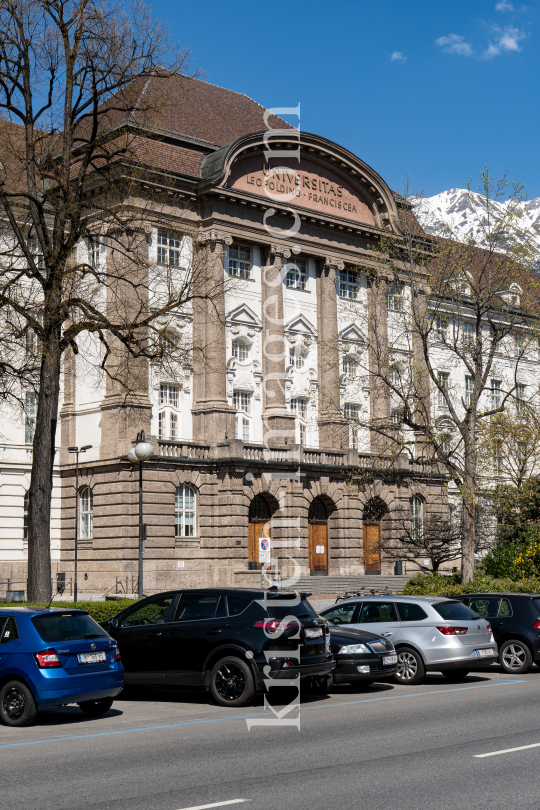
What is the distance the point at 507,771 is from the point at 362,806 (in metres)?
2.06

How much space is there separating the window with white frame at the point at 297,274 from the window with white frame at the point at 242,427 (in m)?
7.68

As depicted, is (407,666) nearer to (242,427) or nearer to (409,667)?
(409,667)

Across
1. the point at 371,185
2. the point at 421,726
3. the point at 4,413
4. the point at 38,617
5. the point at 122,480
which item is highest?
the point at 371,185

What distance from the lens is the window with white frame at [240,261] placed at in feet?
157

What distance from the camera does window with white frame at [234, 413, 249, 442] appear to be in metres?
47.1

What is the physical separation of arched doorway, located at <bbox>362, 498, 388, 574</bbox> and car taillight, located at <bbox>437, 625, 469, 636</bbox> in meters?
33.7

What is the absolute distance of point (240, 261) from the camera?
48156 millimetres

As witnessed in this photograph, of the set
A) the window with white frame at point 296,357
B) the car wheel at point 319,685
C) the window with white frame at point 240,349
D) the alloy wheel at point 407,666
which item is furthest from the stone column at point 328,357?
the car wheel at point 319,685

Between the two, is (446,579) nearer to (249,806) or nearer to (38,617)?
(38,617)

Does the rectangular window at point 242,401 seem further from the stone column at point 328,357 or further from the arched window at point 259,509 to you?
the arched window at point 259,509

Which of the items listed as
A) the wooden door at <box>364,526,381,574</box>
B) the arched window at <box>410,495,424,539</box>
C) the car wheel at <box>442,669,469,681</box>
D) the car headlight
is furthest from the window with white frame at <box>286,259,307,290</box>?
the car headlight

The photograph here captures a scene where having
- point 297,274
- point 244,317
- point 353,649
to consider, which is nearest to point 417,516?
point 297,274

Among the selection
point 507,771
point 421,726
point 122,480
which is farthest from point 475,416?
point 507,771

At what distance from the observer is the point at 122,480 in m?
42.2
